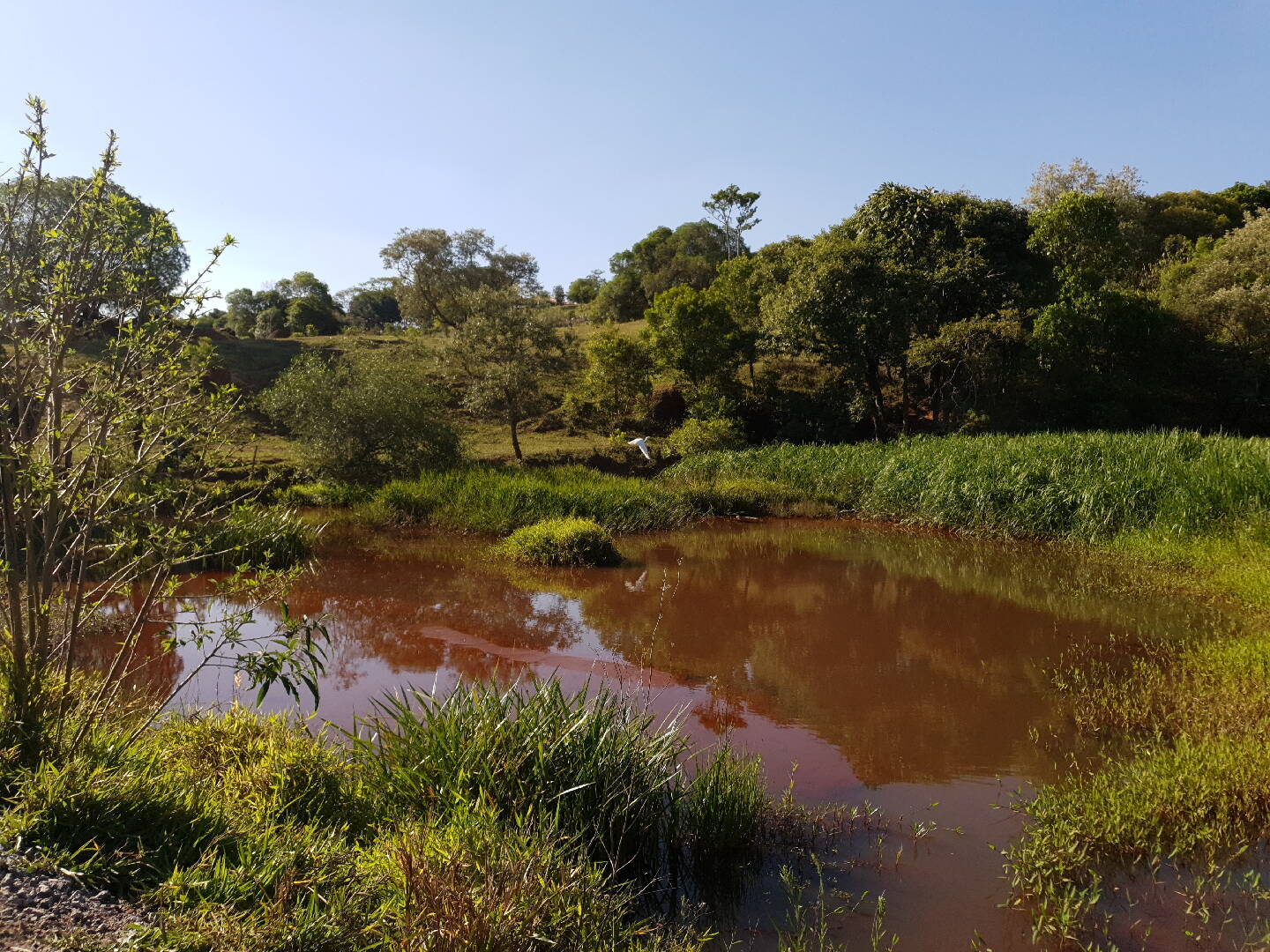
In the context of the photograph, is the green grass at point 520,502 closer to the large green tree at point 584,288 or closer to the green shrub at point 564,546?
the green shrub at point 564,546

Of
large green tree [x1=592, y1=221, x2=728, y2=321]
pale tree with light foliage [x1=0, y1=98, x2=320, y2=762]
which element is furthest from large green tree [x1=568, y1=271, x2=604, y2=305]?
pale tree with light foliage [x1=0, y1=98, x2=320, y2=762]

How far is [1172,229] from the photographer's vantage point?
110ft

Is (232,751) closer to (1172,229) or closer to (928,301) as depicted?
(928,301)

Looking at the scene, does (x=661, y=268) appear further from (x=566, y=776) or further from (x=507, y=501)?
(x=566, y=776)

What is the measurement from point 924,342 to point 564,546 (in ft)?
43.1

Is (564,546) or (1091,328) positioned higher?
(1091,328)

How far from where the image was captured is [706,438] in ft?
72.9

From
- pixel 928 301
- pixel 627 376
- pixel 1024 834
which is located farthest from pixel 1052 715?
pixel 627 376

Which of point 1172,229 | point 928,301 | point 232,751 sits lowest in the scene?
point 232,751

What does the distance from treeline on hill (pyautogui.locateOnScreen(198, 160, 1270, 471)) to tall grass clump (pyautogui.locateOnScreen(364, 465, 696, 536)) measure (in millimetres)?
4543

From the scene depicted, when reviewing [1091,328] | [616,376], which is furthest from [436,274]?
[1091,328]

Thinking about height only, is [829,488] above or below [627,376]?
below

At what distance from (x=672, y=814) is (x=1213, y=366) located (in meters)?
24.6

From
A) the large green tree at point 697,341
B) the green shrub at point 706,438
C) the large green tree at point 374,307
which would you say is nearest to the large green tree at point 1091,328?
the green shrub at point 706,438
